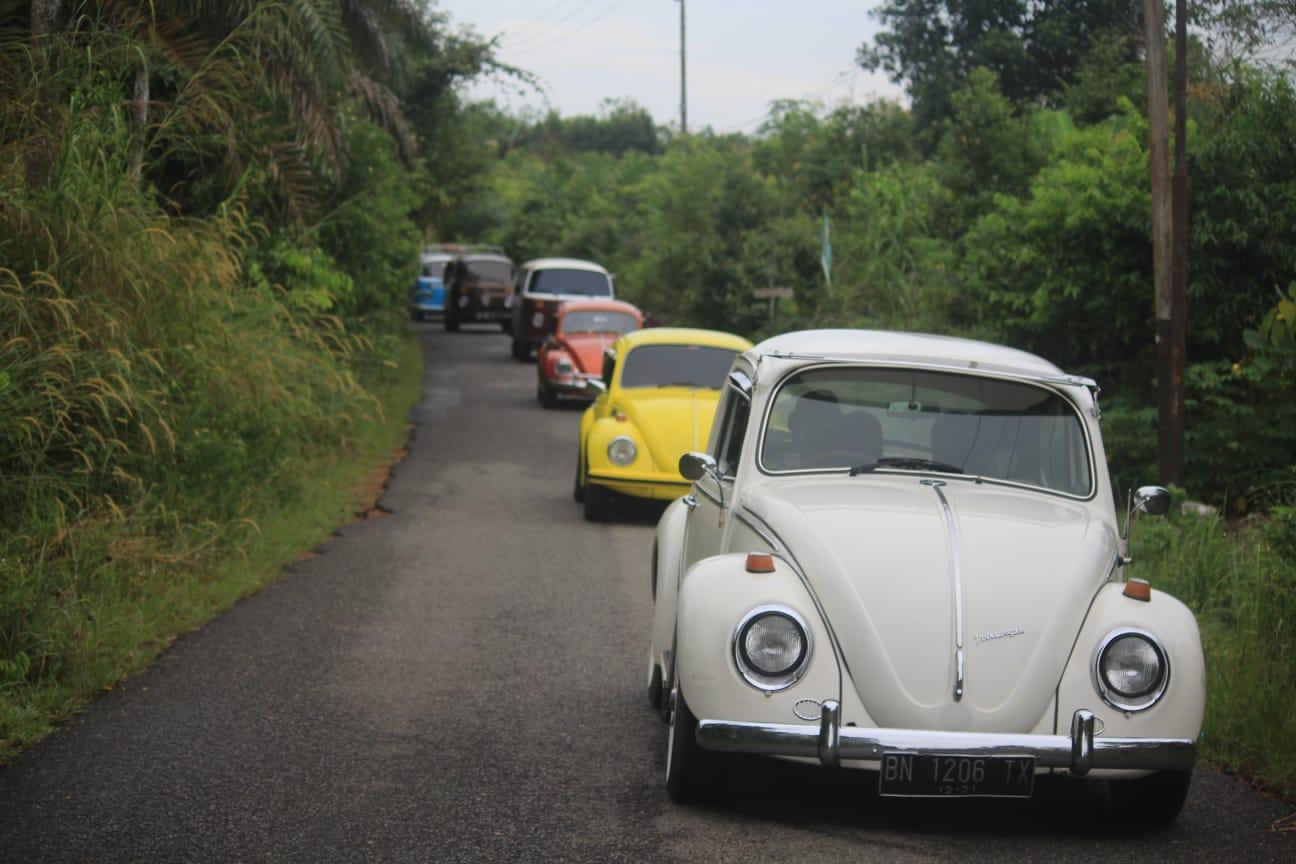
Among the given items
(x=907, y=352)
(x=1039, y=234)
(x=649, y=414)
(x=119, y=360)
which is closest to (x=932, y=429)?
(x=907, y=352)

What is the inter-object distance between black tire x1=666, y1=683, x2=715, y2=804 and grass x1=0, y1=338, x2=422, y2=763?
2.66 m

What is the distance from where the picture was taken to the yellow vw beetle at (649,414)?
13.9m

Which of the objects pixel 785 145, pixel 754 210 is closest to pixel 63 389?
pixel 754 210

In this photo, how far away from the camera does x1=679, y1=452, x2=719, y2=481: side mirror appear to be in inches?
273

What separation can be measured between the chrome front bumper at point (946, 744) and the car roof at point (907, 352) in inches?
68.6

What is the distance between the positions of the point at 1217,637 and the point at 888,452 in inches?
110

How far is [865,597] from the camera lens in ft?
18.1

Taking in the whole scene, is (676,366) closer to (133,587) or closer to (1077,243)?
(1077,243)

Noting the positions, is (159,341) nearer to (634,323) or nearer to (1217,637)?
(1217,637)

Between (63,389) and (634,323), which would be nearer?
(63,389)

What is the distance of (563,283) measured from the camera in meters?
32.0

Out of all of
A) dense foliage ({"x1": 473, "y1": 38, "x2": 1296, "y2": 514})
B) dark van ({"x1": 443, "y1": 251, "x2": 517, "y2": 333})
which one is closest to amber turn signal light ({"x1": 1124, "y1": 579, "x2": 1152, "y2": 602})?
dense foliage ({"x1": 473, "y1": 38, "x2": 1296, "y2": 514})

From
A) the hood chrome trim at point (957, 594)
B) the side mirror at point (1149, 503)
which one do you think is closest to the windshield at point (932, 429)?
the side mirror at point (1149, 503)

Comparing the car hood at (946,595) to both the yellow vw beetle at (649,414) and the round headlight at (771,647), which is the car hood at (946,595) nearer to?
the round headlight at (771,647)
